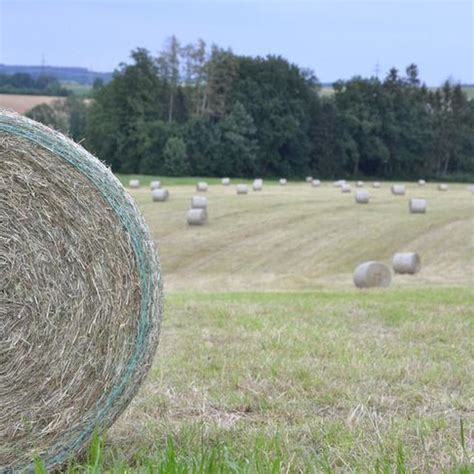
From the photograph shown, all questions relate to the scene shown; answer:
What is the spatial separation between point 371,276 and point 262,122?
48.0 m

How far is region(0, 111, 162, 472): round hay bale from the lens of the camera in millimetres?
4512

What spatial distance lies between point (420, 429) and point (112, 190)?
1995mm

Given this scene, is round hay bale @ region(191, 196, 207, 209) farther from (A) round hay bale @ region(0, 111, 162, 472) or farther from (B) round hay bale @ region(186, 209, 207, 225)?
(A) round hay bale @ region(0, 111, 162, 472)

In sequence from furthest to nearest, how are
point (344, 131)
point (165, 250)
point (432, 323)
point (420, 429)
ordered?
point (344, 131) < point (165, 250) < point (432, 323) < point (420, 429)

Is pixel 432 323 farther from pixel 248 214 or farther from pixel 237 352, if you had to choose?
pixel 248 214

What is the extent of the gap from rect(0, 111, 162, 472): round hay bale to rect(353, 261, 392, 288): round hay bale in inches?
518

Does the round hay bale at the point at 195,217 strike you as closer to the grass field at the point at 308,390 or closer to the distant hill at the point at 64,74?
the grass field at the point at 308,390

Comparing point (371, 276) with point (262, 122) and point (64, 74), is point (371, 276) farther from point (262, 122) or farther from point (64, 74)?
point (64, 74)

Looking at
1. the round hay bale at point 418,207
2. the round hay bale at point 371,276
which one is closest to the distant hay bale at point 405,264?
the round hay bale at point 371,276

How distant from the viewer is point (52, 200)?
15.3ft

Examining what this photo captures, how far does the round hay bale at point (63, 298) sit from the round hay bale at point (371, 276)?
13165mm

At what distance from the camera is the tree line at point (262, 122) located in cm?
6147

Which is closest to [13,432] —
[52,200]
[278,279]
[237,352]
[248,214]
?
[52,200]

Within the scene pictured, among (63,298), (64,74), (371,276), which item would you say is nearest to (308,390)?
(63,298)
